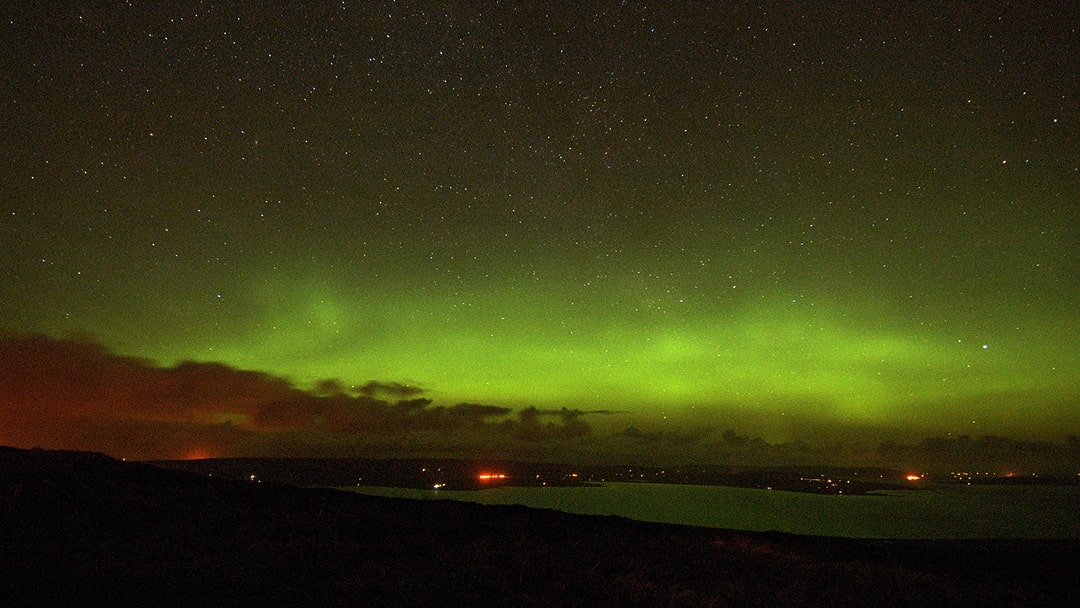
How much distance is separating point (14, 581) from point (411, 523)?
11315 mm

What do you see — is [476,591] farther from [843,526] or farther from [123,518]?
[843,526]

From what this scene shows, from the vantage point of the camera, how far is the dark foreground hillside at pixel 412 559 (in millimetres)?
13969

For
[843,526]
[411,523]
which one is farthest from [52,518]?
[843,526]

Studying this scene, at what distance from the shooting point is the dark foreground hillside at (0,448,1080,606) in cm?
1397

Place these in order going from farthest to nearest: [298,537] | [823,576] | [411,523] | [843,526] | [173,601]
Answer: [843,526], [411,523], [298,537], [823,576], [173,601]

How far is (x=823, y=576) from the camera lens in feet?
58.5

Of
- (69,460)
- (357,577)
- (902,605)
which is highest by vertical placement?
(69,460)

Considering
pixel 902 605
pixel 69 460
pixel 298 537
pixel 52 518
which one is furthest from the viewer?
pixel 69 460

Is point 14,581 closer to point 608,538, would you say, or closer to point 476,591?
point 476,591

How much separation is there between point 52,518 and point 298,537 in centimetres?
776

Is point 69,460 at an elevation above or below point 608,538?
above

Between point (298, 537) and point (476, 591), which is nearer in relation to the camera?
point (476, 591)

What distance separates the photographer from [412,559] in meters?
17.5

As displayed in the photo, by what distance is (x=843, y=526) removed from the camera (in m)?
84.2
